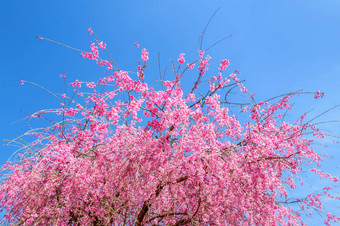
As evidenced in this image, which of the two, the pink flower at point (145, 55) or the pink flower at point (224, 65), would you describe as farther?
the pink flower at point (224, 65)

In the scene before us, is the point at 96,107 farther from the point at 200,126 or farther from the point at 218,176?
the point at 218,176

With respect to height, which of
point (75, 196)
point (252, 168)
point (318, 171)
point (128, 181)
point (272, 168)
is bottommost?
point (75, 196)

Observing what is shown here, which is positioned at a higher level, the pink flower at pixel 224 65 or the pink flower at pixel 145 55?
the pink flower at pixel 224 65

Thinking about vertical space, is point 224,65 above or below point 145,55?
above

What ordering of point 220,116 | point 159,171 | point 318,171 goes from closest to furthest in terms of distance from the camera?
point 159,171 → point 220,116 → point 318,171

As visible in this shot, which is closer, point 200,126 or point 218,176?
point 218,176

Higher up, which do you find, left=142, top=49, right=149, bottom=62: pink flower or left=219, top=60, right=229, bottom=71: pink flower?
left=219, top=60, right=229, bottom=71: pink flower

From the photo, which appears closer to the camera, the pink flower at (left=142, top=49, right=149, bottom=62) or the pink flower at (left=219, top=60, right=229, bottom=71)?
the pink flower at (left=142, top=49, right=149, bottom=62)

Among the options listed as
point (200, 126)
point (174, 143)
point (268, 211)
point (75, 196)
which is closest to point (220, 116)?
point (200, 126)

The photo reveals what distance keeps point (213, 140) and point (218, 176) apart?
2.45 ft

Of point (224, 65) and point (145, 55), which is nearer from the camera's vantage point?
point (145, 55)

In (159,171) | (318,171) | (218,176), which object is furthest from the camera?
(318,171)

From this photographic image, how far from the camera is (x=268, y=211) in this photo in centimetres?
539

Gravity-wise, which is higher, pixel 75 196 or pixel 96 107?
pixel 96 107
